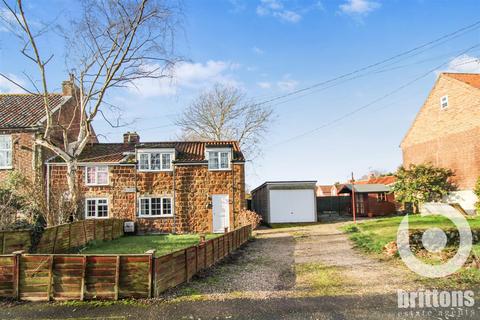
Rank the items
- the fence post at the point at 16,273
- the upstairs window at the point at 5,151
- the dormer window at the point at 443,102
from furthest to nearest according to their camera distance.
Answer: the dormer window at the point at 443,102, the upstairs window at the point at 5,151, the fence post at the point at 16,273

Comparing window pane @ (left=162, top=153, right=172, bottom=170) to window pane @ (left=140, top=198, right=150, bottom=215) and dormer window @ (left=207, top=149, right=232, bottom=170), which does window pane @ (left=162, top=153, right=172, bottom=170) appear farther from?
dormer window @ (left=207, top=149, right=232, bottom=170)

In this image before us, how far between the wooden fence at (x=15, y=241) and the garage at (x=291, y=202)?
55.6ft

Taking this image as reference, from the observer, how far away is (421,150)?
89.0ft

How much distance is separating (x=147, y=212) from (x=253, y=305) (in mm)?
15923

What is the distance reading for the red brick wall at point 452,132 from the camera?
21734 millimetres

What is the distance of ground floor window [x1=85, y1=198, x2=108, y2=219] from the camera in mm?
21625

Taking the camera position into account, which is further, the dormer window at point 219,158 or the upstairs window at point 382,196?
the upstairs window at point 382,196

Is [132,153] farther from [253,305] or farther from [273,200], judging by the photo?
[253,305]

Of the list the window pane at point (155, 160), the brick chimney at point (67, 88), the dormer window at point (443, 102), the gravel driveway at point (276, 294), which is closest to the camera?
the gravel driveway at point (276, 294)

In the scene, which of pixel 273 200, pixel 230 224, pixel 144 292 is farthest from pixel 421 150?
pixel 144 292

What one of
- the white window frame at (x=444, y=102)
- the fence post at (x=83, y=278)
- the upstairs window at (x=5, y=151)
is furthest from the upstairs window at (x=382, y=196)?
the fence post at (x=83, y=278)

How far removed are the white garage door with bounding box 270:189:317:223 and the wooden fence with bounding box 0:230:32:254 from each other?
17037 mm

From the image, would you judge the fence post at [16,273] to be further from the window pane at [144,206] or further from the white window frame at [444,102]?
the white window frame at [444,102]

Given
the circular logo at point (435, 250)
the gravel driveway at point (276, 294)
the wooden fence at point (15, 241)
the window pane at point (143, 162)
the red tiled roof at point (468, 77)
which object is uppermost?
the red tiled roof at point (468, 77)
